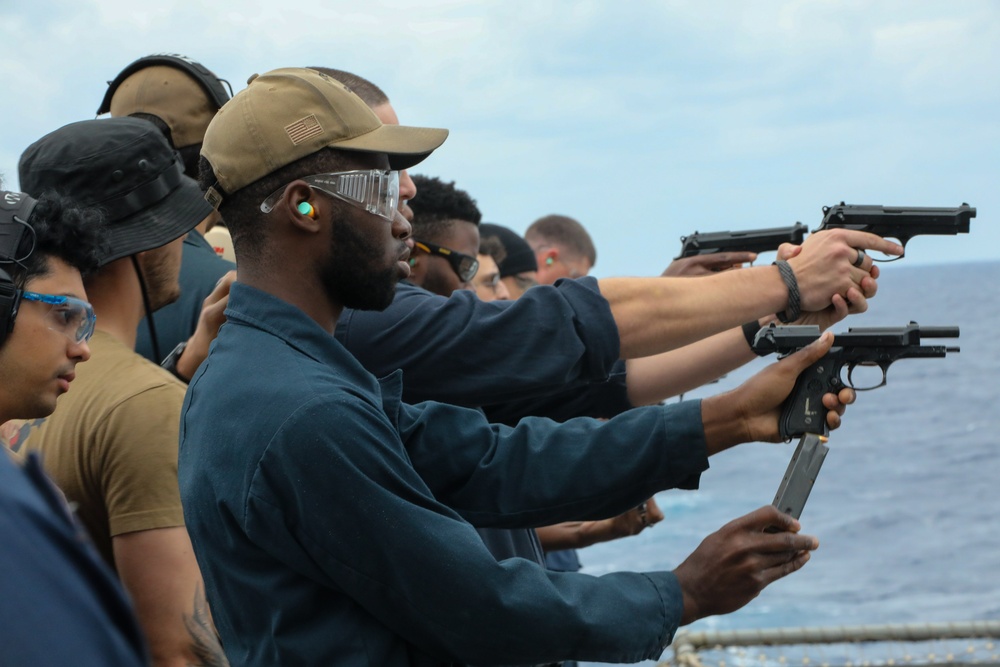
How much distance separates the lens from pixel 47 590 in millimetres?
1151

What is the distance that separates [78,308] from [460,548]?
1.28 metres

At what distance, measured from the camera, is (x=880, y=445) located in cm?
4850

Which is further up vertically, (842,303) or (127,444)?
(842,303)

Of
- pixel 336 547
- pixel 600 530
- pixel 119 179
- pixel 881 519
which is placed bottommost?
pixel 881 519

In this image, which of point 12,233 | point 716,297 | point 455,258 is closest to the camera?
point 12,233

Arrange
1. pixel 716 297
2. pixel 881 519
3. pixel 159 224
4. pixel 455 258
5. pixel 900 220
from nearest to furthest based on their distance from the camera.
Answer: pixel 159 224, pixel 716 297, pixel 900 220, pixel 455 258, pixel 881 519

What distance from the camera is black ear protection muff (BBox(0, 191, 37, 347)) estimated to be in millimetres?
2924

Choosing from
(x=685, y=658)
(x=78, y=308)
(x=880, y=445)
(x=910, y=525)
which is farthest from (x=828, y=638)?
(x=880, y=445)

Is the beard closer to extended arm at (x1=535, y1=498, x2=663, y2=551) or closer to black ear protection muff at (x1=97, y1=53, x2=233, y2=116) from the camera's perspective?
black ear protection muff at (x1=97, y1=53, x2=233, y2=116)

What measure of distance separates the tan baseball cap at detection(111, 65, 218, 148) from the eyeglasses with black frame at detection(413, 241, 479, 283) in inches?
46.0

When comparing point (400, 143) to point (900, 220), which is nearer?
point (400, 143)

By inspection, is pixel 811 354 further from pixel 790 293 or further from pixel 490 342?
pixel 490 342

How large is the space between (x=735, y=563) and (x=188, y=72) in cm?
303

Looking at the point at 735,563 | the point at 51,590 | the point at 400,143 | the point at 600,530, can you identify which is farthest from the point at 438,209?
the point at 51,590
